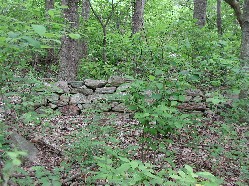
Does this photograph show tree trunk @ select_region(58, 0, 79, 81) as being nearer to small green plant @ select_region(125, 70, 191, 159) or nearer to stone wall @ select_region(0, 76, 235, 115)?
stone wall @ select_region(0, 76, 235, 115)

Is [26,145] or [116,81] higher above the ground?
[116,81]

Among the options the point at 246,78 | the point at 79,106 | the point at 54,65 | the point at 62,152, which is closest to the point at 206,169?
the point at 246,78

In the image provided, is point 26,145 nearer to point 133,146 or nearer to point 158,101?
point 133,146

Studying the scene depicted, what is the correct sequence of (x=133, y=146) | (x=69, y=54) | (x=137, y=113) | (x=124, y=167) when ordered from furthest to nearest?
(x=69, y=54) → (x=133, y=146) → (x=137, y=113) → (x=124, y=167)

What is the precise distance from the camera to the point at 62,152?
5000 millimetres

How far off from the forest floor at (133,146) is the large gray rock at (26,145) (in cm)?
10

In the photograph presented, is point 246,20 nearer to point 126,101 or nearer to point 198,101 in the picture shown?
point 198,101

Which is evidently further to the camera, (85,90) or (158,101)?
(85,90)

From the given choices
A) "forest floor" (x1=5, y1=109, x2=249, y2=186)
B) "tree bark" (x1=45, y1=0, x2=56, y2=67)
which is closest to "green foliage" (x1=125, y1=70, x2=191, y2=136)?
"forest floor" (x1=5, y1=109, x2=249, y2=186)

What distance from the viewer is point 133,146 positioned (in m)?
4.42

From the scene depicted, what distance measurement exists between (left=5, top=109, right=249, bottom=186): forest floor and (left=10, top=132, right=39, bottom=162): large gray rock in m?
0.10

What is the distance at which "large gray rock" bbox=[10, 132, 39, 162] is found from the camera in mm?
4732

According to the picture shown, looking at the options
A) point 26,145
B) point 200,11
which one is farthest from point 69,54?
point 200,11

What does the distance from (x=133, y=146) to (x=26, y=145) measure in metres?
1.74
